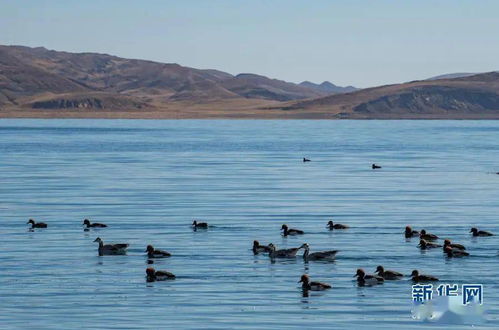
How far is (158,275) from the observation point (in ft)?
112

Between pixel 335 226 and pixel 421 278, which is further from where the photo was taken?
pixel 335 226

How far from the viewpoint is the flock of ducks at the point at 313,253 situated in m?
33.2

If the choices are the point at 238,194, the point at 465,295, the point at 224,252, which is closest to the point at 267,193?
the point at 238,194

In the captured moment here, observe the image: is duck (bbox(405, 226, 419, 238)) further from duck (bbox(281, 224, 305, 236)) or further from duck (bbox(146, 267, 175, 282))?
duck (bbox(146, 267, 175, 282))

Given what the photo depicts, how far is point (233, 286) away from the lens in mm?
33062

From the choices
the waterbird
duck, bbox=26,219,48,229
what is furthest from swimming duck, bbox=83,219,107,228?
the waterbird

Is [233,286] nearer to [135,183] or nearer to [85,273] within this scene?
[85,273]

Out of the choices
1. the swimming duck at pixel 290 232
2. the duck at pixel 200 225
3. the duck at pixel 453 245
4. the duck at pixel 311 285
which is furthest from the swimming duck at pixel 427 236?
the duck at pixel 311 285

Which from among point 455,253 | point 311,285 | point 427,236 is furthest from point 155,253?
point 427,236

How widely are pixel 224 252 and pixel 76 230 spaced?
848 centimetres

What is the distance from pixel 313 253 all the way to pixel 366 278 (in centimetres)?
505

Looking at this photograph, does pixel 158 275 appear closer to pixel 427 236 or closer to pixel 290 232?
pixel 290 232

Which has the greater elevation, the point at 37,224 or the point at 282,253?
the point at 37,224

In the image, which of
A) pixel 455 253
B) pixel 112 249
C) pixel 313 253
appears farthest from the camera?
pixel 112 249
